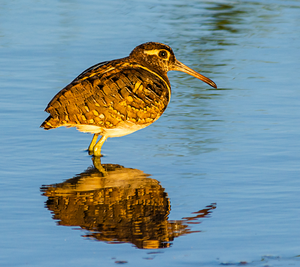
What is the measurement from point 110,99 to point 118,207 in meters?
1.90

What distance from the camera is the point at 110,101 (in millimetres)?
8469

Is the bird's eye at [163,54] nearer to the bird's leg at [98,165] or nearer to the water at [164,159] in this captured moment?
the water at [164,159]

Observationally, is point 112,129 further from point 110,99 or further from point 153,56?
point 153,56

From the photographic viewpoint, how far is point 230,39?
48.8 feet

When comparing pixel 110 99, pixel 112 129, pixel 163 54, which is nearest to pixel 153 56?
pixel 163 54

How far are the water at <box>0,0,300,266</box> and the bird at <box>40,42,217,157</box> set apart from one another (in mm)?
463

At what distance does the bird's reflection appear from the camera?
6352 millimetres

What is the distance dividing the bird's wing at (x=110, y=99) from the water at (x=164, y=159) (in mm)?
560

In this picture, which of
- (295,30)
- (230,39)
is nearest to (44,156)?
(230,39)

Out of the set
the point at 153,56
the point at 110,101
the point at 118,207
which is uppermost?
the point at 153,56

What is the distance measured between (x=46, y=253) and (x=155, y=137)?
3842 millimetres

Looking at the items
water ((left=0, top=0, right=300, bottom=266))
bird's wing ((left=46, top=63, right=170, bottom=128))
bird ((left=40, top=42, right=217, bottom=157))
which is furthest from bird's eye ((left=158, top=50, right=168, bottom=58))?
water ((left=0, top=0, right=300, bottom=266))

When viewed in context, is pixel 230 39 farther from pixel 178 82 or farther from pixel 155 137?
pixel 155 137

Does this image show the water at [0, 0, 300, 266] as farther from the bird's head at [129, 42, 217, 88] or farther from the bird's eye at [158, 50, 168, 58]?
the bird's eye at [158, 50, 168, 58]
